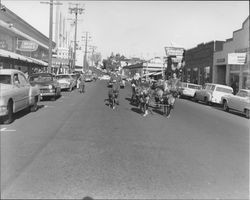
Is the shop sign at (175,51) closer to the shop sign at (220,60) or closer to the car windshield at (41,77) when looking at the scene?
the shop sign at (220,60)

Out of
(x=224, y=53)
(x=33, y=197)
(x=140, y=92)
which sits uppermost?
(x=224, y=53)

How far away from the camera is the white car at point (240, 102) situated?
2021cm

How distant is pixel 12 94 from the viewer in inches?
499

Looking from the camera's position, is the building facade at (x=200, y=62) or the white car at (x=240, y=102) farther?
the building facade at (x=200, y=62)

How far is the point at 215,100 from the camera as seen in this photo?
26453 mm

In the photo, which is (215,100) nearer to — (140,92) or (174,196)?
(140,92)

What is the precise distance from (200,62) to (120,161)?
45.6 meters

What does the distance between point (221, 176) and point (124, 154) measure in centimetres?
229

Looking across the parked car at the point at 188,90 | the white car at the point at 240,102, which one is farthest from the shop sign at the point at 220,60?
the white car at the point at 240,102

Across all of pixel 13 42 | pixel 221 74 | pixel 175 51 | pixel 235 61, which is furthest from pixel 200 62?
pixel 13 42

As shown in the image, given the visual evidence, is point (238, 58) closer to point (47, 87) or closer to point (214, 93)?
point (214, 93)

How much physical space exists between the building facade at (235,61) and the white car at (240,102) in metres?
12.9

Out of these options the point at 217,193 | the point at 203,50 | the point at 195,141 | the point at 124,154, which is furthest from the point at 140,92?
the point at 203,50

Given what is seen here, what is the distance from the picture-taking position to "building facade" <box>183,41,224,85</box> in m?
46.8
